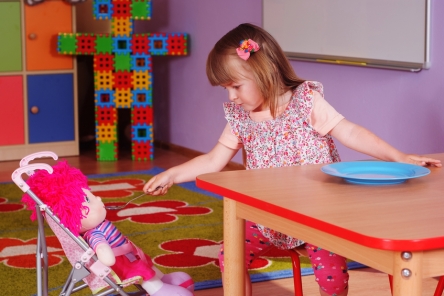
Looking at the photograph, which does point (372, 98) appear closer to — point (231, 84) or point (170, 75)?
point (231, 84)

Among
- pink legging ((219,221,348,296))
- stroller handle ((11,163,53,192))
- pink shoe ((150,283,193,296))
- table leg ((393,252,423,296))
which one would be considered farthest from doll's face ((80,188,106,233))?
table leg ((393,252,423,296))

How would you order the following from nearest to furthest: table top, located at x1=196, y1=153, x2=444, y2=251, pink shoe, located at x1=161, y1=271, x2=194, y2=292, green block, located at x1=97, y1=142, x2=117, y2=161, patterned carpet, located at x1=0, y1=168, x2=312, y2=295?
table top, located at x1=196, y1=153, x2=444, y2=251
pink shoe, located at x1=161, y1=271, x2=194, y2=292
patterned carpet, located at x1=0, y1=168, x2=312, y2=295
green block, located at x1=97, y1=142, x2=117, y2=161

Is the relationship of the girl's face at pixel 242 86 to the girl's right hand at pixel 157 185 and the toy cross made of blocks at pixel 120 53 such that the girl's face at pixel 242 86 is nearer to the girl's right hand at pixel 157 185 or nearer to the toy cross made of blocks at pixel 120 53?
the girl's right hand at pixel 157 185

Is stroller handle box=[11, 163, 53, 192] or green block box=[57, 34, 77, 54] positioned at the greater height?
green block box=[57, 34, 77, 54]

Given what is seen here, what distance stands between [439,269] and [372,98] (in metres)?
2.03

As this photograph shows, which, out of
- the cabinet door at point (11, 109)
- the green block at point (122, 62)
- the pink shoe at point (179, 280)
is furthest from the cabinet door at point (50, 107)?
the pink shoe at point (179, 280)

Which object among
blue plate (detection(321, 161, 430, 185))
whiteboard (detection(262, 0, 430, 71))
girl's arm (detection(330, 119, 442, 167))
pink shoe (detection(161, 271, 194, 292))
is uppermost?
whiteboard (detection(262, 0, 430, 71))

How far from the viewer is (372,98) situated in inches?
121

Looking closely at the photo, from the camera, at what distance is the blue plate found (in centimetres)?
140

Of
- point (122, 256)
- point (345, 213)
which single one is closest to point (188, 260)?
point (122, 256)

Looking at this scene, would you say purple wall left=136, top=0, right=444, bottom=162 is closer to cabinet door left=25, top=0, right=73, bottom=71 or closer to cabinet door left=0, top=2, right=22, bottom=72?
cabinet door left=25, top=0, right=73, bottom=71

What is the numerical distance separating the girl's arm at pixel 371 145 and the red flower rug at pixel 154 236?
0.81m

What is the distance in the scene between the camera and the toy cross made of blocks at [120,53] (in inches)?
179

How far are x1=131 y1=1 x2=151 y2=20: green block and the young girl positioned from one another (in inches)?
109
